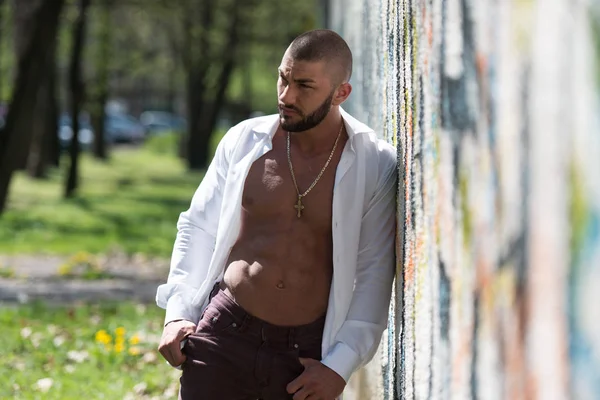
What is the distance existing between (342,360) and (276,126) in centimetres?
80

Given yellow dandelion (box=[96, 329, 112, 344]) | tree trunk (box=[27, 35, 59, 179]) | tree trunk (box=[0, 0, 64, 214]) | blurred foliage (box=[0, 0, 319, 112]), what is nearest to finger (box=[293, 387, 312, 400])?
yellow dandelion (box=[96, 329, 112, 344])

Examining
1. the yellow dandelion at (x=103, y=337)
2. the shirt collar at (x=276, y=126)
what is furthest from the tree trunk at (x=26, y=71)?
the shirt collar at (x=276, y=126)

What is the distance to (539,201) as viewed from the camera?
6.68ft

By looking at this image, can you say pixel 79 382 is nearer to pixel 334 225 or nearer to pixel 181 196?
pixel 334 225

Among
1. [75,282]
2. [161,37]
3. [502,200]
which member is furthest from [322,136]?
[161,37]

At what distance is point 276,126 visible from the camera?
13.1 feet

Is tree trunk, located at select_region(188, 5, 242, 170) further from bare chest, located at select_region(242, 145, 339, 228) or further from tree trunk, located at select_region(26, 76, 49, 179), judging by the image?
bare chest, located at select_region(242, 145, 339, 228)

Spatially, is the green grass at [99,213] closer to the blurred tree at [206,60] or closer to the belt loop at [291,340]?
the blurred tree at [206,60]

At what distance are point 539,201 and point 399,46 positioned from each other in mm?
1863

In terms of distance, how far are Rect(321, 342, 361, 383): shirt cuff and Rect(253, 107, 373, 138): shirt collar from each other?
2.21ft

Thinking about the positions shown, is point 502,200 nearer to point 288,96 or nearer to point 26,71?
point 288,96

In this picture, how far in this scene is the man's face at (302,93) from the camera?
3.71 meters

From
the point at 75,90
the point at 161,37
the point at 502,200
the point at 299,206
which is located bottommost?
the point at 299,206

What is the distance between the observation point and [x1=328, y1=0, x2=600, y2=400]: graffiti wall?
1900 mm
